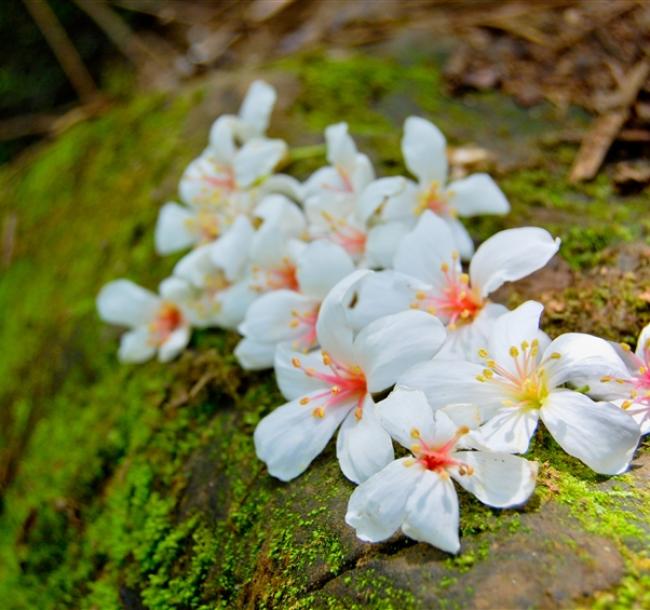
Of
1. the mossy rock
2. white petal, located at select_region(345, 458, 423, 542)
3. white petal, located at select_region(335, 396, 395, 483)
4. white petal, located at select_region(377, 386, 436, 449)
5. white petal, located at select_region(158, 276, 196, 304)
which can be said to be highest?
white petal, located at select_region(377, 386, 436, 449)

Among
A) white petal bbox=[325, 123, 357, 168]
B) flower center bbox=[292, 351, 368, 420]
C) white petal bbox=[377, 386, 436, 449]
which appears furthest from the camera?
white petal bbox=[325, 123, 357, 168]

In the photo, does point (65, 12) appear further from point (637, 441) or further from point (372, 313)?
point (637, 441)

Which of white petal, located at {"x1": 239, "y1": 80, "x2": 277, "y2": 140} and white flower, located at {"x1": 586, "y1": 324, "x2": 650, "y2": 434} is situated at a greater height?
white petal, located at {"x1": 239, "y1": 80, "x2": 277, "y2": 140}

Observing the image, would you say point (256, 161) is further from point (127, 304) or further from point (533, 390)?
point (533, 390)

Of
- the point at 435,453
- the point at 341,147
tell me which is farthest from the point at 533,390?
the point at 341,147

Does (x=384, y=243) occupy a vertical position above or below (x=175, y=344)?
above

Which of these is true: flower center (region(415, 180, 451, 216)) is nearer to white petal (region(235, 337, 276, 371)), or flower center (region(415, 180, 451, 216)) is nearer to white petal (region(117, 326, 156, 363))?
white petal (region(235, 337, 276, 371))

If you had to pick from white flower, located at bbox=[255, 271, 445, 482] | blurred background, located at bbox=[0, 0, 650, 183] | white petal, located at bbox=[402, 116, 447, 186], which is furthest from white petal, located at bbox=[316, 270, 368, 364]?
blurred background, located at bbox=[0, 0, 650, 183]
